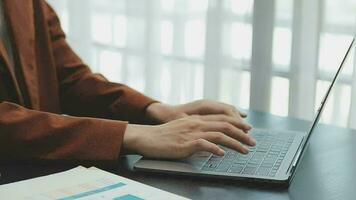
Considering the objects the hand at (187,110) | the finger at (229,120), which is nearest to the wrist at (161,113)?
the hand at (187,110)

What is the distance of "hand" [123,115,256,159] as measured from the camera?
1110 millimetres

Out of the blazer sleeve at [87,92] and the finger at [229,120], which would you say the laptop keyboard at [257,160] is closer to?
the finger at [229,120]

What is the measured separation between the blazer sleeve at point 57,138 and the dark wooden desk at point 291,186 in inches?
1.2

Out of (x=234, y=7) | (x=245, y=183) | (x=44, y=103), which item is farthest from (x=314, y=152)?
(x=234, y=7)

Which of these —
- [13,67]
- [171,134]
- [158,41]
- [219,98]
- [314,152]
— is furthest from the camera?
[158,41]

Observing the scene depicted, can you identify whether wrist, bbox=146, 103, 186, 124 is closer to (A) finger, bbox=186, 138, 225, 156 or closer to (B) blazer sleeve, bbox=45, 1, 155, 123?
(B) blazer sleeve, bbox=45, 1, 155, 123

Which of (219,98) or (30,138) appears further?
(219,98)

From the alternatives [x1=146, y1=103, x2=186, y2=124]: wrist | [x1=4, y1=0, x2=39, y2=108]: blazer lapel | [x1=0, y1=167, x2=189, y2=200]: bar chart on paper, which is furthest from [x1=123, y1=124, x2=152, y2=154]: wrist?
[x1=4, y1=0, x2=39, y2=108]: blazer lapel

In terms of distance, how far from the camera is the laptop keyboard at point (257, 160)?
108 cm

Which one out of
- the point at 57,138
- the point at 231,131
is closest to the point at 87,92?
the point at 57,138

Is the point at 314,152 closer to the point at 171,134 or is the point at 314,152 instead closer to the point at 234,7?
the point at 171,134

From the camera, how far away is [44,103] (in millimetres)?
1556

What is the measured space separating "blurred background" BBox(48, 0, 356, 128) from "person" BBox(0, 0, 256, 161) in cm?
78

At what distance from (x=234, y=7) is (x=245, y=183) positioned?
1.34m
